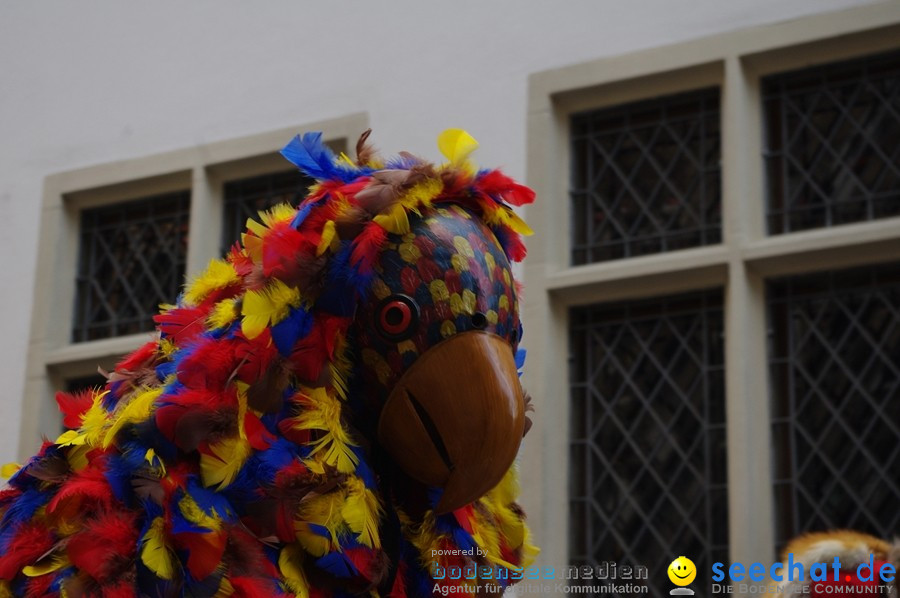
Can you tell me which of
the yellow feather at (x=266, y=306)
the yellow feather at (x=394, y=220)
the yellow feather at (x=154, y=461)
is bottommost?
the yellow feather at (x=154, y=461)

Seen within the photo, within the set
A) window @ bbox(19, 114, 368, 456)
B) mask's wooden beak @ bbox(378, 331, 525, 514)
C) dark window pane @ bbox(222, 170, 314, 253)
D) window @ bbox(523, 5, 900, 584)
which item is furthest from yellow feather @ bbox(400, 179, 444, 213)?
dark window pane @ bbox(222, 170, 314, 253)

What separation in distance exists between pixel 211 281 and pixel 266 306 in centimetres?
25

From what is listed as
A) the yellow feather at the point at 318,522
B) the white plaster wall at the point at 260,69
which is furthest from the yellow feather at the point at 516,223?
the white plaster wall at the point at 260,69

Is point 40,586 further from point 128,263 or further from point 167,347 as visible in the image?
point 128,263

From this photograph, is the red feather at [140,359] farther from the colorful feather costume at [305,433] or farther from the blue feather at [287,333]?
the blue feather at [287,333]

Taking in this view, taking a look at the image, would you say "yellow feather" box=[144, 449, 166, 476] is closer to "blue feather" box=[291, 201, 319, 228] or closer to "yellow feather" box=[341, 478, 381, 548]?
"yellow feather" box=[341, 478, 381, 548]

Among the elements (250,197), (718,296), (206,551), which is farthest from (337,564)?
(250,197)

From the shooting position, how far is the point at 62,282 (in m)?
4.69

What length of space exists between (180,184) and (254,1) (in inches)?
23.3

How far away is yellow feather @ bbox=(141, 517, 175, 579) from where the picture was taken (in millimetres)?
2041

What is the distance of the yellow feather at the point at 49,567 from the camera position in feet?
6.99

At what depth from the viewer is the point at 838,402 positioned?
137 inches

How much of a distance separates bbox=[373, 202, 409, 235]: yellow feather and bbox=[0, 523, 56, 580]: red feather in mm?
657

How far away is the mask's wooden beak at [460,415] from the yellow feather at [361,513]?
9 centimetres
